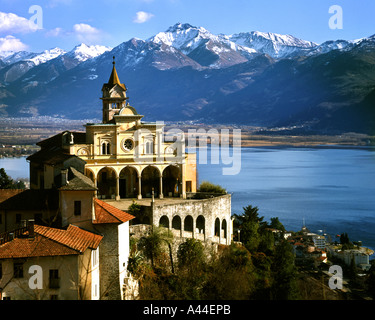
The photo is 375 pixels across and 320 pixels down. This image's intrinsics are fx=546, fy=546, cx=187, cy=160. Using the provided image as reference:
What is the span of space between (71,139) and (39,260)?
19196mm

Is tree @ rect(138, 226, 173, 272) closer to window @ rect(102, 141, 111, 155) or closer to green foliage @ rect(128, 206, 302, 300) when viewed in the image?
green foliage @ rect(128, 206, 302, 300)

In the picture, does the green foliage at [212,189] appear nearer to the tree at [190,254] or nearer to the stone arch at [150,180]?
the stone arch at [150,180]

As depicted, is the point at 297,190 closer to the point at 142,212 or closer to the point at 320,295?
the point at 320,295

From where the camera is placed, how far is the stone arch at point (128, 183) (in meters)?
40.1

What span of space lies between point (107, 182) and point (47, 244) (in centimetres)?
1943

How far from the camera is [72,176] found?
81.5 ft

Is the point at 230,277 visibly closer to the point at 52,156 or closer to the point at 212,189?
the point at 212,189

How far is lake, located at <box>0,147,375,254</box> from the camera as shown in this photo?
8044 centimetres

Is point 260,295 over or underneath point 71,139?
underneath

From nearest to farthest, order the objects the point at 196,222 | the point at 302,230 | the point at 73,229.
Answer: the point at 73,229
the point at 196,222
the point at 302,230

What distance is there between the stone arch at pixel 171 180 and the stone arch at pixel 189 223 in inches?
Answer: 265

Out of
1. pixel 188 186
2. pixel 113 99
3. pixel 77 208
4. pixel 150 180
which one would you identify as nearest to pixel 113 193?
pixel 150 180

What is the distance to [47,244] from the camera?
19.8m
